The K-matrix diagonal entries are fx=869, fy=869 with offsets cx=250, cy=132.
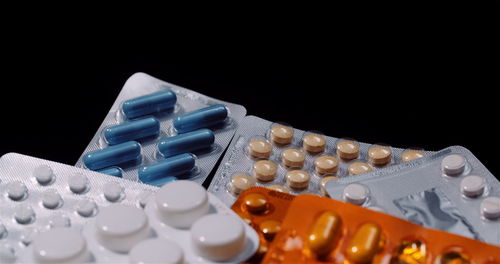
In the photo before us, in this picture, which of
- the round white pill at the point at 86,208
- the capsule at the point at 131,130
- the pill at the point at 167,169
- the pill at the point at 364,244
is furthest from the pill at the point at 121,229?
the capsule at the point at 131,130

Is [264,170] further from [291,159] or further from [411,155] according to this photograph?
[411,155]

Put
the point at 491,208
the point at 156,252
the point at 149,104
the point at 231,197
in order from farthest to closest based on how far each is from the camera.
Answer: the point at 149,104, the point at 231,197, the point at 491,208, the point at 156,252

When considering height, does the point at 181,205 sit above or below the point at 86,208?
above

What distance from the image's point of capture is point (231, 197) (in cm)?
170

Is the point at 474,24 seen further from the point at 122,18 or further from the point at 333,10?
the point at 122,18

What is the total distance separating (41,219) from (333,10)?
939mm

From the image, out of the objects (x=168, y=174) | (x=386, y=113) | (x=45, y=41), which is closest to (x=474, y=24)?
(x=386, y=113)

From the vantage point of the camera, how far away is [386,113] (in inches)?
79.3

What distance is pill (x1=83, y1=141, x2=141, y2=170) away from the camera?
1796 millimetres

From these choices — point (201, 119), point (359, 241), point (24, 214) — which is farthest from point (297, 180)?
point (24, 214)

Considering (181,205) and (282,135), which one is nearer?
(181,205)

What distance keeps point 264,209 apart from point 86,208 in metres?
0.31

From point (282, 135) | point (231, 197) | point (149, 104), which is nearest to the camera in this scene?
point (231, 197)

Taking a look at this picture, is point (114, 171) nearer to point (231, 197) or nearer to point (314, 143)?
point (231, 197)
